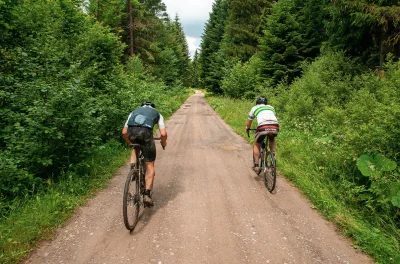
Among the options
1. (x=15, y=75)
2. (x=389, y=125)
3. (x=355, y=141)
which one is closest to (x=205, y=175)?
(x=355, y=141)

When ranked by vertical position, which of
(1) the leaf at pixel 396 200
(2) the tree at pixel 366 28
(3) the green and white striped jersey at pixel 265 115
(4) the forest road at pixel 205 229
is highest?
(2) the tree at pixel 366 28

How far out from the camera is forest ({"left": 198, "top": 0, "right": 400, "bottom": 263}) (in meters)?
4.31

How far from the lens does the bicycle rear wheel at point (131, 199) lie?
12.5 feet

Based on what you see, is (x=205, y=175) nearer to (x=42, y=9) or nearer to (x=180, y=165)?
(x=180, y=165)

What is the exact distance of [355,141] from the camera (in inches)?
209

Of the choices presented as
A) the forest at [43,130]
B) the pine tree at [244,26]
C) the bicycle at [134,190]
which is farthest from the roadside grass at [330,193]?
the pine tree at [244,26]

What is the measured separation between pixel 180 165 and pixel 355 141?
4539 millimetres

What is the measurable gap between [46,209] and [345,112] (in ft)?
28.1

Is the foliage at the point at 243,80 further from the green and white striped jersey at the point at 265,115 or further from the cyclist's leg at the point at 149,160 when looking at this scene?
the cyclist's leg at the point at 149,160

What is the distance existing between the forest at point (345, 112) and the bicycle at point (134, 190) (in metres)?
3.39

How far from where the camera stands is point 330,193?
17.0ft

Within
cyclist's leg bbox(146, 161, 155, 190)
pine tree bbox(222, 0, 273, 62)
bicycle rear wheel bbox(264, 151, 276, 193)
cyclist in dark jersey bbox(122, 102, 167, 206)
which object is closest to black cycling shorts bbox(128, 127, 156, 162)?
cyclist in dark jersey bbox(122, 102, 167, 206)

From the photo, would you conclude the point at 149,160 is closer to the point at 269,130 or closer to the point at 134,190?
the point at 134,190

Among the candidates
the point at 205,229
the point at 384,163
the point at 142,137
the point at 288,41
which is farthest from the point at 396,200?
the point at 288,41
